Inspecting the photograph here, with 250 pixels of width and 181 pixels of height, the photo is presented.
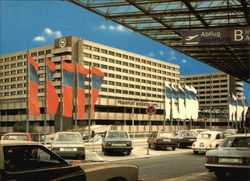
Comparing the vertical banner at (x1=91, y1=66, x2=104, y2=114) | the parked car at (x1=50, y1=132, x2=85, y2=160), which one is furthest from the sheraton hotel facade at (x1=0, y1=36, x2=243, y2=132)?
the parked car at (x1=50, y1=132, x2=85, y2=160)

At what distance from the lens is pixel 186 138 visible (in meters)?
28.6

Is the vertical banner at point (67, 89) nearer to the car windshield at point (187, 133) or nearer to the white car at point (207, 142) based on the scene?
the car windshield at point (187, 133)

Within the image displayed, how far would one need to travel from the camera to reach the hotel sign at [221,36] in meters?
15.8

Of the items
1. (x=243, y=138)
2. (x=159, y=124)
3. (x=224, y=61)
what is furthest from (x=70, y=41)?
(x=243, y=138)

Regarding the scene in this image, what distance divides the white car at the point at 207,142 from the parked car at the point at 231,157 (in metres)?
9.96

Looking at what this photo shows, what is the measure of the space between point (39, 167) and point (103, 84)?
377ft

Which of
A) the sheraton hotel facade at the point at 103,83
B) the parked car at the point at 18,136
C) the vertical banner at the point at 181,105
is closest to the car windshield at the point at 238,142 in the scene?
the parked car at the point at 18,136

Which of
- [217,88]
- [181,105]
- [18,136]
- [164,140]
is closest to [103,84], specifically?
[217,88]

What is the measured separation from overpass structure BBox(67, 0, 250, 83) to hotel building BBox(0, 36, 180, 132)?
65.2 metres

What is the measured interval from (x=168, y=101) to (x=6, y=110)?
7353 cm

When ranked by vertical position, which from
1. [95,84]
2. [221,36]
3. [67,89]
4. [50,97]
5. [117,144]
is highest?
[221,36]

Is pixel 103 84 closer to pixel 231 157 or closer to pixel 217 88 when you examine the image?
pixel 217 88

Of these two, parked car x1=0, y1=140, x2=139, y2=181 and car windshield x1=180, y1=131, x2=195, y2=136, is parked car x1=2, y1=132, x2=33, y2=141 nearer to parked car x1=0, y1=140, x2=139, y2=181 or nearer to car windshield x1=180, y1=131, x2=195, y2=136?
parked car x1=0, y1=140, x2=139, y2=181

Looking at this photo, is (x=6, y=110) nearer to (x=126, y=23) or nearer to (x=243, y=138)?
(x=126, y=23)
